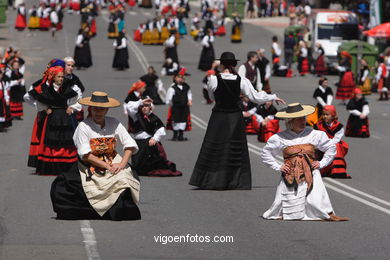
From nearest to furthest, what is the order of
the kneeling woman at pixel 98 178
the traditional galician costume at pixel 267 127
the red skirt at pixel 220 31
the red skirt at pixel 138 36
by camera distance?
the kneeling woman at pixel 98 178, the traditional galician costume at pixel 267 127, the red skirt at pixel 138 36, the red skirt at pixel 220 31

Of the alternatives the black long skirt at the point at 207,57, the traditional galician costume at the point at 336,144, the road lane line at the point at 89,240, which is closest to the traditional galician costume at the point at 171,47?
the black long skirt at the point at 207,57

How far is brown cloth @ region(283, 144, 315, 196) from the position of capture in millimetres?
12766

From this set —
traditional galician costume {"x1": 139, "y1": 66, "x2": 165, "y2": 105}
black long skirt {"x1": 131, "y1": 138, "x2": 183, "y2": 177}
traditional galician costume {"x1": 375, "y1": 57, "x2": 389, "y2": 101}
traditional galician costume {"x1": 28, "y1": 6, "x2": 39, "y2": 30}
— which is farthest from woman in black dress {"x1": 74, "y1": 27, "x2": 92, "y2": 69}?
black long skirt {"x1": 131, "y1": 138, "x2": 183, "y2": 177}

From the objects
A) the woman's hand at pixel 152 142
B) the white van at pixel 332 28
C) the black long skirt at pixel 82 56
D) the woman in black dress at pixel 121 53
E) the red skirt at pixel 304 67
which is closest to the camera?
the woman's hand at pixel 152 142

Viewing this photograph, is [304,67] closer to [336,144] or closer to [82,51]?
[82,51]

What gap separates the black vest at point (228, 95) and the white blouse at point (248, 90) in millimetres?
56

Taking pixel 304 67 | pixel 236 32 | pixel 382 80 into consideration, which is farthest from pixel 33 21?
pixel 382 80

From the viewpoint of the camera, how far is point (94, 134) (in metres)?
12.8

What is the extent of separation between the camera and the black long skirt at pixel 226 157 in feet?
51.6

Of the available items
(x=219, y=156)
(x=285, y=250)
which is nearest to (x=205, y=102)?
(x=219, y=156)

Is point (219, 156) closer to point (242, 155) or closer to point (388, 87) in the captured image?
point (242, 155)

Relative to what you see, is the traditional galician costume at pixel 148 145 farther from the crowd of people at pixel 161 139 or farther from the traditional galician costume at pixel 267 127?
the traditional galician costume at pixel 267 127

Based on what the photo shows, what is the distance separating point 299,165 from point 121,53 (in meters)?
34.3

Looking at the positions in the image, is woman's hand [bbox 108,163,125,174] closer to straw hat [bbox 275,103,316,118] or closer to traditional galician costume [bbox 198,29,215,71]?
straw hat [bbox 275,103,316,118]
